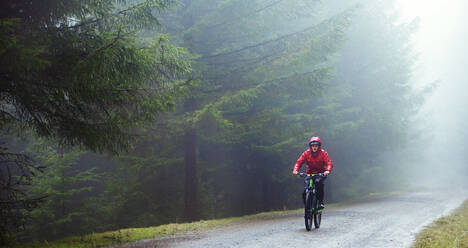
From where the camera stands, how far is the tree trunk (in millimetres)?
12828

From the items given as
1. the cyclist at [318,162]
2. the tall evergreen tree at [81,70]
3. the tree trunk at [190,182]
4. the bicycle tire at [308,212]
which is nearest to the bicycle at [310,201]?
the bicycle tire at [308,212]

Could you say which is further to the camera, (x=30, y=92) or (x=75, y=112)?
(x=75, y=112)

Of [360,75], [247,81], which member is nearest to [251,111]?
[247,81]

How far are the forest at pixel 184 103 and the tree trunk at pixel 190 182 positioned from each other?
0.17 feet

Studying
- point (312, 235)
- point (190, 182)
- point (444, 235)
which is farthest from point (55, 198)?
point (444, 235)

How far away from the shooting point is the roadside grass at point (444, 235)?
20.8 ft

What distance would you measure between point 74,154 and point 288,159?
973 centimetres

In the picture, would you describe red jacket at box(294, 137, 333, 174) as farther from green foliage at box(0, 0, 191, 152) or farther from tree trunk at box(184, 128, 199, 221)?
tree trunk at box(184, 128, 199, 221)

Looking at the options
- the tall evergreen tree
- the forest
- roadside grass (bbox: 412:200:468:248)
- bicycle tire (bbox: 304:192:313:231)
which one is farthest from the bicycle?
the tall evergreen tree

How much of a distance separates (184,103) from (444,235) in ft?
28.9

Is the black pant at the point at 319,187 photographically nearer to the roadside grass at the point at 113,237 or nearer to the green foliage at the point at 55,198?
the roadside grass at the point at 113,237

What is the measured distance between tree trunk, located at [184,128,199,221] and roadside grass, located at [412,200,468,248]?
24.7ft

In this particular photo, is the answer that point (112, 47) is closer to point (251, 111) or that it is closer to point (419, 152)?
point (251, 111)

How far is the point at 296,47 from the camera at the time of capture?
11.6 metres
